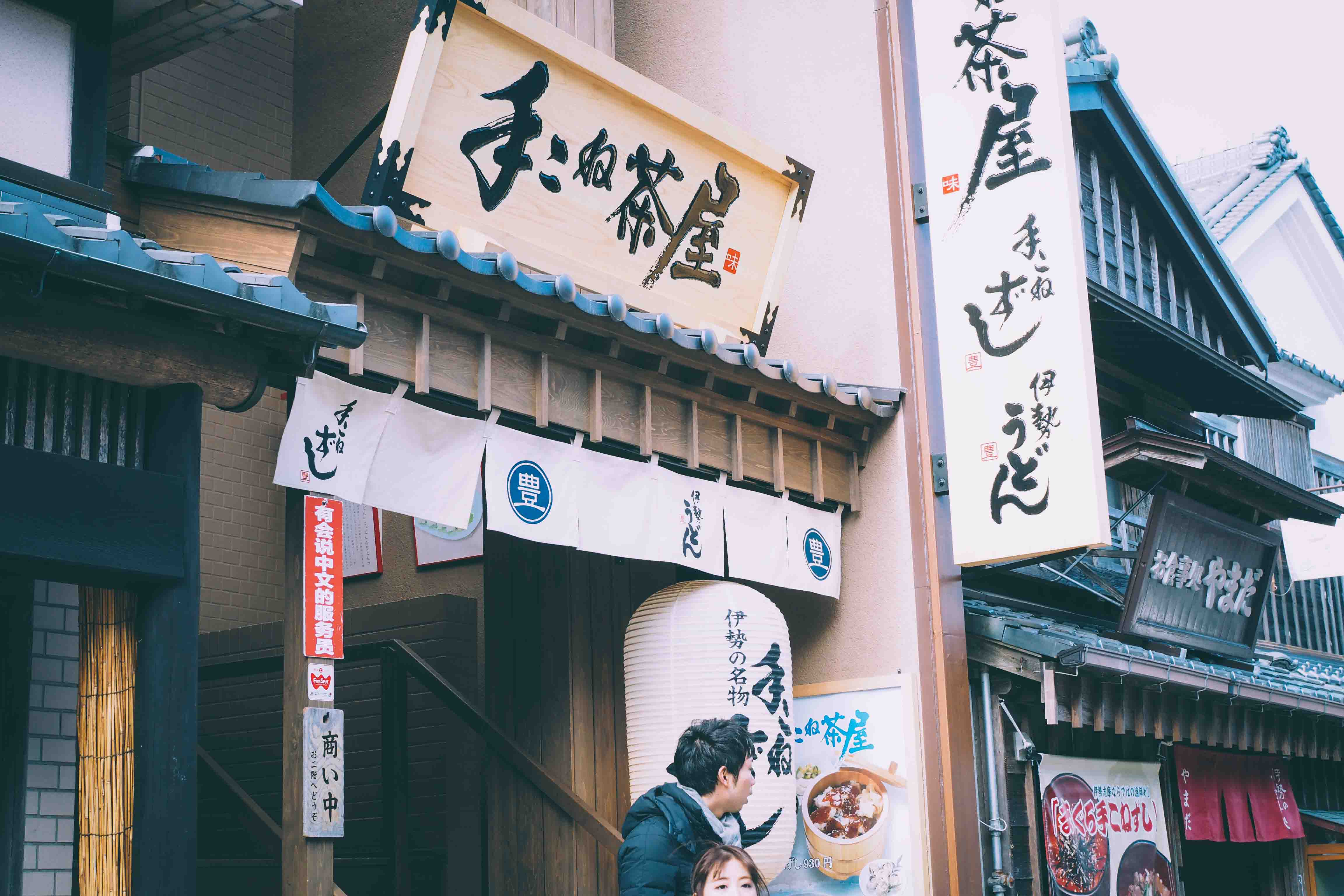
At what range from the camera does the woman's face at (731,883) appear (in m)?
5.06

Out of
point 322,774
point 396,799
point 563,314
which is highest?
point 563,314

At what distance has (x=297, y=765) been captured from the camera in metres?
6.13

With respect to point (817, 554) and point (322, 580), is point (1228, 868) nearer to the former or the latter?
point (817, 554)

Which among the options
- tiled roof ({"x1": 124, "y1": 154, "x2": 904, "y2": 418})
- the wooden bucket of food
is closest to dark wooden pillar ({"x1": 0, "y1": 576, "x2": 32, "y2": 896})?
tiled roof ({"x1": 124, "y1": 154, "x2": 904, "y2": 418})

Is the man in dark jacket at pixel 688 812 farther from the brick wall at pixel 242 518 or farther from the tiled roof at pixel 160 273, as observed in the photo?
the brick wall at pixel 242 518

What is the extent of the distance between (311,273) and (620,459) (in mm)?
2388

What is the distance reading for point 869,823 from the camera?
30.5ft

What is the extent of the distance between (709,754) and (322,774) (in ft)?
5.73

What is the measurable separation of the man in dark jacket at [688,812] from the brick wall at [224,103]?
25.9 feet

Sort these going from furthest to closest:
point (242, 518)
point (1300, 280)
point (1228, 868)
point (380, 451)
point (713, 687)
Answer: point (1300, 280) < point (1228, 868) < point (242, 518) < point (713, 687) < point (380, 451)

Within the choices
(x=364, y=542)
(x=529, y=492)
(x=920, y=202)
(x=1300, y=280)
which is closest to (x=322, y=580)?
(x=529, y=492)

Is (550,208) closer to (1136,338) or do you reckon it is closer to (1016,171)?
(1016,171)

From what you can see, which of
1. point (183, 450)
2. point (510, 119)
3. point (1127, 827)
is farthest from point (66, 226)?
point (1127, 827)

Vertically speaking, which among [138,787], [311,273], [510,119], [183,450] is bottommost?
[138,787]
